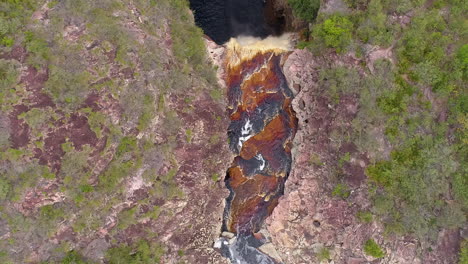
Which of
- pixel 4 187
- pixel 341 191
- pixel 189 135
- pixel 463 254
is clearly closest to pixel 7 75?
pixel 4 187

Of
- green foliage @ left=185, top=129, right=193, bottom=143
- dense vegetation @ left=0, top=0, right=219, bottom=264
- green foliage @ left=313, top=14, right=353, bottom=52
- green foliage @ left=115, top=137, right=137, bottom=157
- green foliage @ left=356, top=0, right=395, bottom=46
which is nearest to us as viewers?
dense vegetation @ left=0, top=0, right=219, bottom=264

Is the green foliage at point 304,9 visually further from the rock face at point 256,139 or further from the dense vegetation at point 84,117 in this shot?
the dense vegetation at point 84,117

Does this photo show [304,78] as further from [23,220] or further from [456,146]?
[23,220]

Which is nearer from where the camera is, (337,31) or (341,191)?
(337,31)

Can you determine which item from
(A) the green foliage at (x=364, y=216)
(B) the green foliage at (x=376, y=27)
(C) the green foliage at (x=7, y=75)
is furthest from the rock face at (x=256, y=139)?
(C) the green foliage at (x=7, y=75)

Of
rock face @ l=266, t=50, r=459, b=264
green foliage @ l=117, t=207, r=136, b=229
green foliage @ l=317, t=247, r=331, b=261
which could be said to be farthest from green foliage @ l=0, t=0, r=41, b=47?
green foliage @ l=317, t=247, r=331, b=261

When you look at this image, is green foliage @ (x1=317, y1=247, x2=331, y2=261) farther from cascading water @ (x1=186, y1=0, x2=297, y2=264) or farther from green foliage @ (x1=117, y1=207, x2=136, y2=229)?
green foliage @ (x1=117, y1=207, x2=136, y2=229)

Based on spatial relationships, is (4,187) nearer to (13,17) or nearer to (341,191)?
(13,17)
